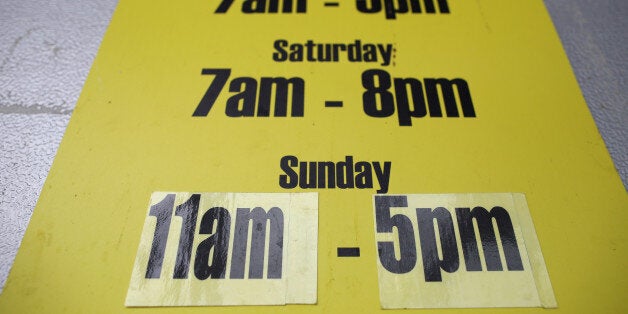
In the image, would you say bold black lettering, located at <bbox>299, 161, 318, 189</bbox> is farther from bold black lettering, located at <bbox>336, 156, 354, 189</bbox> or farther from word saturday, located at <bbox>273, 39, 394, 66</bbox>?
word saturday, located at <bbox>273, 39, 394, 66</bbox>

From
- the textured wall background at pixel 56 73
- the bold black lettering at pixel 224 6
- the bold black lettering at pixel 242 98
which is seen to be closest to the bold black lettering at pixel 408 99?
the bold black lettering at pixel 242 98

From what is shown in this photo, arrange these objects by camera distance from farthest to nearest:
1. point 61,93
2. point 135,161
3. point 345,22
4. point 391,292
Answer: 1. point 345,22
2. point 61,93
3. point 135,161
4. point 391,292

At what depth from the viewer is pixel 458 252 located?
36.7 inches

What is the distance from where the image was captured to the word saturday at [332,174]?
1.03 metres

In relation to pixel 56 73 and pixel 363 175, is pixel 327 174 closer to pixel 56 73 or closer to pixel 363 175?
pixel 363 175

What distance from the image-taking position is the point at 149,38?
1.33 metres

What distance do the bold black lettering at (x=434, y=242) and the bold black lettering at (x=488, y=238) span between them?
0.03 m

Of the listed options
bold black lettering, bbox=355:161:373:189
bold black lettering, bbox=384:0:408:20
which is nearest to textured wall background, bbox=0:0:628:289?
bold black lettering, bbox=384:0:408:20

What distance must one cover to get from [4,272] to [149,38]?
780mm

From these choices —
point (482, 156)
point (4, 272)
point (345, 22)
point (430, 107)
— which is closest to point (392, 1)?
point (345, 22)

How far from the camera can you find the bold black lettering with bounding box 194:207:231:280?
0.91 meters

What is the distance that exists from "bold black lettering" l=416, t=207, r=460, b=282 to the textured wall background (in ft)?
1.71

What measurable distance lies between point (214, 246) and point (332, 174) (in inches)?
13.4

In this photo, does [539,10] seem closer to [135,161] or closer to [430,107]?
[430,107]
